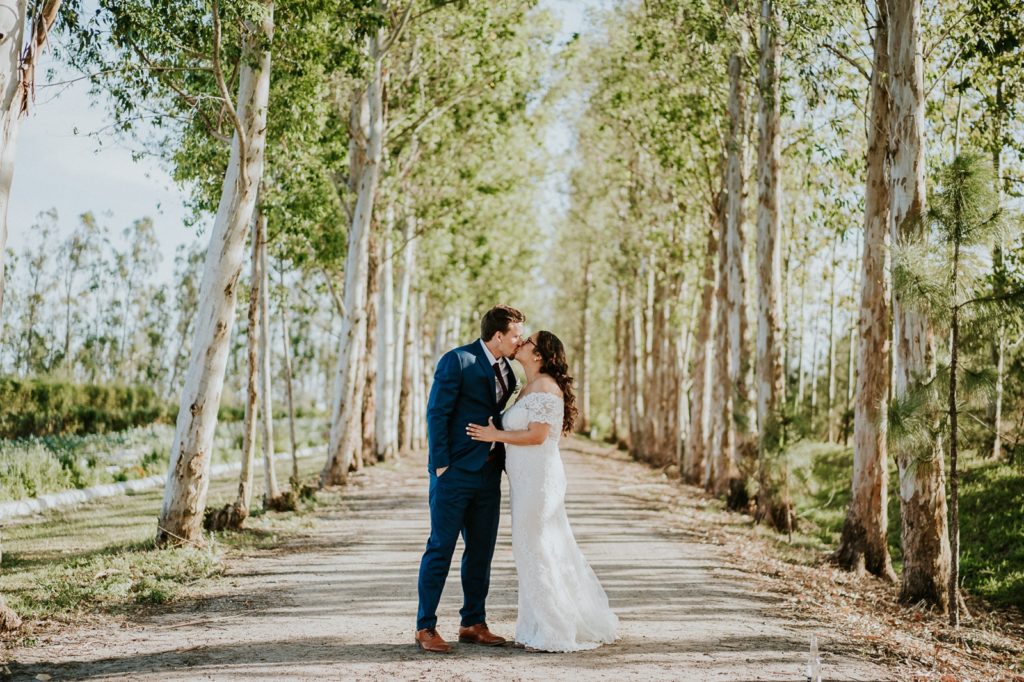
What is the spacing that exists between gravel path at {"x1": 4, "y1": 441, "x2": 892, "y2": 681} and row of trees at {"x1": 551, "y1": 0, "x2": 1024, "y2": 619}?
8.60 feet

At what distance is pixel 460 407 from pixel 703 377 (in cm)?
1875

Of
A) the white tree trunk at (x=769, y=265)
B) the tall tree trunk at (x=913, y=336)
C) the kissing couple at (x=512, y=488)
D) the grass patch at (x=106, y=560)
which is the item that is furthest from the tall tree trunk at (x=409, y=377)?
the kissing couple at (x=512, y=488)

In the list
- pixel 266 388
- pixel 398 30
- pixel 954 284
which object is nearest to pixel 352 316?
→ pixel 266 388

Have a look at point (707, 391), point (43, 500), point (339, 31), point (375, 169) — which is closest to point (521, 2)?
point (375, 169)

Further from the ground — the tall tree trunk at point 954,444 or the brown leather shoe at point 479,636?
the tall tree trunk at point 954,444

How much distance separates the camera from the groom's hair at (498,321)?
284 inches

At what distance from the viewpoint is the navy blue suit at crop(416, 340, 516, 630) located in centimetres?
697

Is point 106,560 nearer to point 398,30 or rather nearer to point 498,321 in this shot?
point 498,321

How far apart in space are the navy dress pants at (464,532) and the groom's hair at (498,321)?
3.34 feet

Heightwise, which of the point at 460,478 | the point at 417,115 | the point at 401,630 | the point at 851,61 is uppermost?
the point at 417,115

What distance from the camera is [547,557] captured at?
741 centimetres

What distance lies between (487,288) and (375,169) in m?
23.3

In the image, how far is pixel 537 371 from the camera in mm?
7539

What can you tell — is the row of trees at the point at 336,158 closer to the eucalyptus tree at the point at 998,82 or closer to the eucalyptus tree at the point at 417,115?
the eucalyptus tree at the point at 417,115
